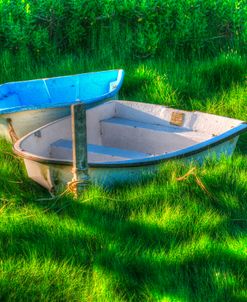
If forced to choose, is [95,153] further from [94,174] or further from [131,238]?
[131,238]

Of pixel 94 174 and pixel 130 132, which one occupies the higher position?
pixel 94 174

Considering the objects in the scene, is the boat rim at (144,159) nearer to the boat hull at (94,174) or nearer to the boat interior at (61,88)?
the boat hull at (94,174)

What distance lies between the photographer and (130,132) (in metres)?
6.58

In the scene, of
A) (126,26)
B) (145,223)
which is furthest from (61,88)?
(145,223)

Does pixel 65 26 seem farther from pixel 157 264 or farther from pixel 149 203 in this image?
pixel 157 264

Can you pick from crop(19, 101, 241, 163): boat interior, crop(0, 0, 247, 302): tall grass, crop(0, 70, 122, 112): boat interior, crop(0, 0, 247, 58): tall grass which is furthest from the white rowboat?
crop(0, 0, 247, 58): tall grass

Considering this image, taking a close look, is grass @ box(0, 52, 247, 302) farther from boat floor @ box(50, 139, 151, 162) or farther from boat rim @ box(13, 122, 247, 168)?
boat floor @ box(50, 139, 151, 162)

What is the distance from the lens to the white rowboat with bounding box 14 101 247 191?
513cm

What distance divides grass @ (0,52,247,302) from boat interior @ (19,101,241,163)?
1.10 ft

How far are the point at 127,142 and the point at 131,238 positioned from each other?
236 cm

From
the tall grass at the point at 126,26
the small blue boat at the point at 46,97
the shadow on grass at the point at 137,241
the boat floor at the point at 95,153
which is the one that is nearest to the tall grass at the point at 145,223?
Answer: the shadow on grass at the point at 137,241

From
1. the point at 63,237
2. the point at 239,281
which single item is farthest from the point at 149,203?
the point at 239,281

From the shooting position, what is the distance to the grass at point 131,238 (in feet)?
12.8

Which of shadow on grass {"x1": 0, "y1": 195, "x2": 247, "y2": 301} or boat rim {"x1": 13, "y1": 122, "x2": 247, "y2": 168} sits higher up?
boat rim {"x1": 13, "y1": 122, "x2": 247, "y2": 168}
